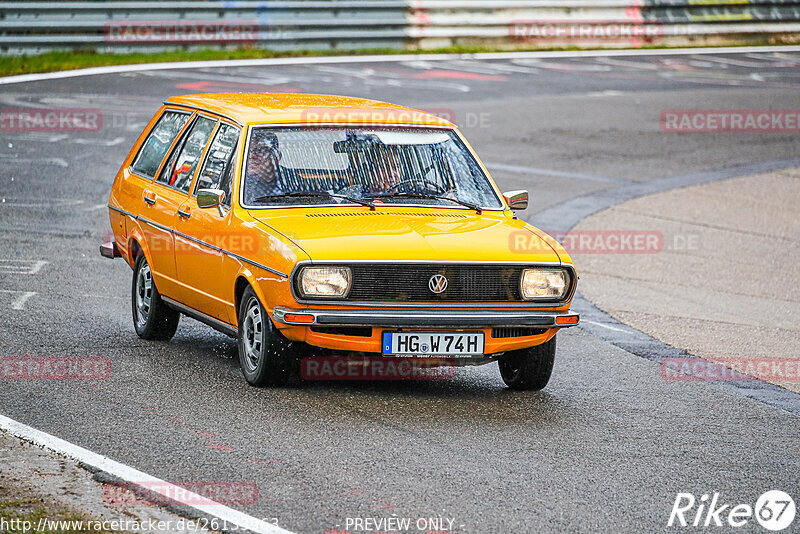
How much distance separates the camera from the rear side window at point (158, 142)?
9414mm

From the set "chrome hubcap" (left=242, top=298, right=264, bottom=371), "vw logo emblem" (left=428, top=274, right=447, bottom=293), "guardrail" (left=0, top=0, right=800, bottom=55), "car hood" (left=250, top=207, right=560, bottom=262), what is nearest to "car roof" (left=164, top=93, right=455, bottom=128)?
"car hood" (left=250, top=207, right=560, bottom=262)

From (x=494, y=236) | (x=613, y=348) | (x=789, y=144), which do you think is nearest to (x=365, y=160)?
(x=494, y=236)

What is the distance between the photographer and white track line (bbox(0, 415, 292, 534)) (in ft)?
17.9

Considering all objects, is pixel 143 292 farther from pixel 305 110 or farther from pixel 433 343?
pixel 433 343

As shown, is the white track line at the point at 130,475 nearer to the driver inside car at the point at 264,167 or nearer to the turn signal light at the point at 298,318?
the turn signal light at the point at 298,318

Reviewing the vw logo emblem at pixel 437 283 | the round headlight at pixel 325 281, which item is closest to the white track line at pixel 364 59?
the round headlight at pixel 325 281

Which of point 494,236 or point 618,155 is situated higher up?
point 494,236

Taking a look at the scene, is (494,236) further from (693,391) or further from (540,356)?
(693,391)

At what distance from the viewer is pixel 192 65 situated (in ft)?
85.4

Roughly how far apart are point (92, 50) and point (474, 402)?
20490mm

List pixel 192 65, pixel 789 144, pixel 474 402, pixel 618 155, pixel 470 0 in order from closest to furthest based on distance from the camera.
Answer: pixel 474 402 < pixel 618 155 < pixel 789 144 < pixel 192 65 < pixel 470 0

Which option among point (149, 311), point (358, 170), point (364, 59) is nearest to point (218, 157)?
point (358, 170)

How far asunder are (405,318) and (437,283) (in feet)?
0.90

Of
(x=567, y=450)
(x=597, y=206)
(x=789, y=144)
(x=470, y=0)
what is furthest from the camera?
(x=470, y=0)
